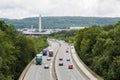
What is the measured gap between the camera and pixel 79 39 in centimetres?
15388

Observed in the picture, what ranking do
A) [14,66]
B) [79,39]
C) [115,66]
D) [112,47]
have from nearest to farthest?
[115,66] → [112,47] → [14,66] → [79,39]

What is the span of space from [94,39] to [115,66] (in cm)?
4931

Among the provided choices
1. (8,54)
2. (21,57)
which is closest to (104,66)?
(8,54)

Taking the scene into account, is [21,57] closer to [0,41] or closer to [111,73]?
[0,41]

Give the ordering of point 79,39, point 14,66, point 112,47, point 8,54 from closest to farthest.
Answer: point 112,47
point 8,54
point 14,66
point 79,39

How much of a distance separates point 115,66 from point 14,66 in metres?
27.7

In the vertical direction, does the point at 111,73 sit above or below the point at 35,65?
above

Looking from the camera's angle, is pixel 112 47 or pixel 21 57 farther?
pixel 21 57

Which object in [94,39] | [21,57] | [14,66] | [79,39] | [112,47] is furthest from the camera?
[79,39]

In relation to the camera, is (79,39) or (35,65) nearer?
(35,65)

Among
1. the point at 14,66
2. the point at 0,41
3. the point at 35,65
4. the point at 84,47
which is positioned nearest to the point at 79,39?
the point at 84,47

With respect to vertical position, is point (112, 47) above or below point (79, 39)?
above

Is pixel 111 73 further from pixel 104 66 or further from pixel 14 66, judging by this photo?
pixel 14 66

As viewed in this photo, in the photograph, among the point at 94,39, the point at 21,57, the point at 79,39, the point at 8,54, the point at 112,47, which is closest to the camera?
the point at 112,47
